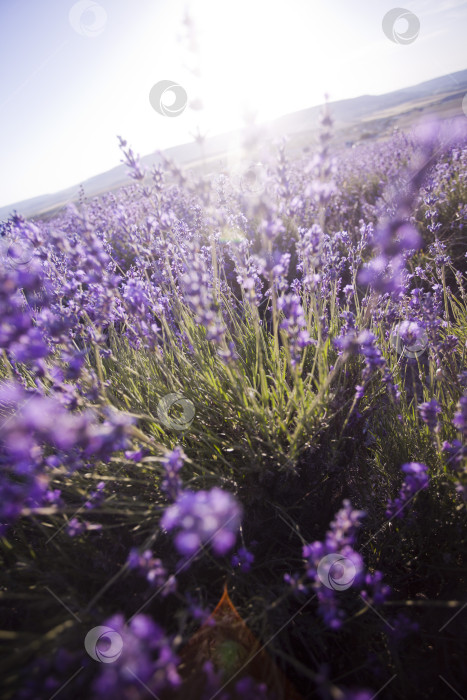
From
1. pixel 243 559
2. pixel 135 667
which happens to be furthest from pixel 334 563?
pixel 135 667

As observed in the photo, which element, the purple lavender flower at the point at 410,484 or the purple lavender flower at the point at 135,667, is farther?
the purple lavender flower at the point at 410,484

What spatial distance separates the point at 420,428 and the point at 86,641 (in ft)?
5.67

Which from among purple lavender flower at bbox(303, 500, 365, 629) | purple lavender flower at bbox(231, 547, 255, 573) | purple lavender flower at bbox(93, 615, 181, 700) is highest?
purple lavender flower at bbox(93, 615, 181, 700)

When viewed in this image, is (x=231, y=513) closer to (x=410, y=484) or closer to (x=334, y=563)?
(x=334, y=563)

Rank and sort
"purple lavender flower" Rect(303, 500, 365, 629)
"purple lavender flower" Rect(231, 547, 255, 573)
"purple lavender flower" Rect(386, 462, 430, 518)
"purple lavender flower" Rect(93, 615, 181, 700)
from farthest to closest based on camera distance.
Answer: "purple lavender flower" Rect(231, 547, 255, 573) < "purple lavender flower" Rect(386, 462, 430, 518) < "purple lavender flower" Rect(303, 500, 365, 629) < "purple lavender flower" Rect(93, 615, 181, 700)

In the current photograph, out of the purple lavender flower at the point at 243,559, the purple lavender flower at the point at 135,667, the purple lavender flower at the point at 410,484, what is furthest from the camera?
the purple lavender flower at the point at 243,559

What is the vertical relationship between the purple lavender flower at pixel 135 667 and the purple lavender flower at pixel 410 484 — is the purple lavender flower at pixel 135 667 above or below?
above

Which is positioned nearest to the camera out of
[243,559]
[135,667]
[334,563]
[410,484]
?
[135,667]

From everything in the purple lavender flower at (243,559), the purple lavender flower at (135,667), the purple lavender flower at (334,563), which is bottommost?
the purple lavender flower at (243,559)

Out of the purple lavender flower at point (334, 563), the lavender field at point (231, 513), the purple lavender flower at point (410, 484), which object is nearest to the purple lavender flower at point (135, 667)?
the lavender field at point (231, 513)

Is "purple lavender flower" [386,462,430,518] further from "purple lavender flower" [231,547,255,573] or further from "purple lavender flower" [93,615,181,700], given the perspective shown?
"purple lavender flower" [93,615,181,700]

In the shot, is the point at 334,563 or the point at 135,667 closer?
the point at 135,667

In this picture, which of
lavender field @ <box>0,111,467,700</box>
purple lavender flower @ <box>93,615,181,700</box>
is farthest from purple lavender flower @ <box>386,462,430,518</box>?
purple lavender flower @ <box>93,615,181,700</box>

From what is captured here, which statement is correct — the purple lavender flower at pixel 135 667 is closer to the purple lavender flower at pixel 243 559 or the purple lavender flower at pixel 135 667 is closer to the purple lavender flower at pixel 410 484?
the purple lavender flower at pixel 243 559
